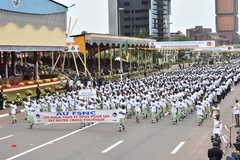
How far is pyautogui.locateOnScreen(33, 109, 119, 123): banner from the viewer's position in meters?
21.5

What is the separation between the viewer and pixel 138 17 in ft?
440

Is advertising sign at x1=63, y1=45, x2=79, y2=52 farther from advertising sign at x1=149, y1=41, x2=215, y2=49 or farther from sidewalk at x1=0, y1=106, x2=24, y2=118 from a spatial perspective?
advertising sign at x1=149, y1=41, x2=215, y2=49

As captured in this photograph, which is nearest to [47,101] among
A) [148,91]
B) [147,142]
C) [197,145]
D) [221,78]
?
[148,91]

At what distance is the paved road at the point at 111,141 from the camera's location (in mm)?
15938

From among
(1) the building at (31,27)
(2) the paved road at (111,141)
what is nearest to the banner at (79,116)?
(2) the paved road at (111,141)

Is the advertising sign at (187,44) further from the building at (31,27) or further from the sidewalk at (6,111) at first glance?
the sidewalk at (6,111)

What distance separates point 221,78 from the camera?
40.7m

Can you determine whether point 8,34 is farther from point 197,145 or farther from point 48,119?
point 197,145

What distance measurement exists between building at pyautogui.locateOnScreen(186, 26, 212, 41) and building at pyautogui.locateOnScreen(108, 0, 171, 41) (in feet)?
148

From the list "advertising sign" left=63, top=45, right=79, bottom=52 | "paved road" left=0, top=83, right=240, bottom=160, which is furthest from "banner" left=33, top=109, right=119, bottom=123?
"advertising sign" left=63, top=45, right=79, bottom=52

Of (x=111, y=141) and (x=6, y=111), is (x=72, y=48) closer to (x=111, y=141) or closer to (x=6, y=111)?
(x=6, y=111)

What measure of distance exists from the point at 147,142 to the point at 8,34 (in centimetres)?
2223

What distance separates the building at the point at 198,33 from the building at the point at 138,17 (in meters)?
45.1

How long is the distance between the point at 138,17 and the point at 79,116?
375ft
